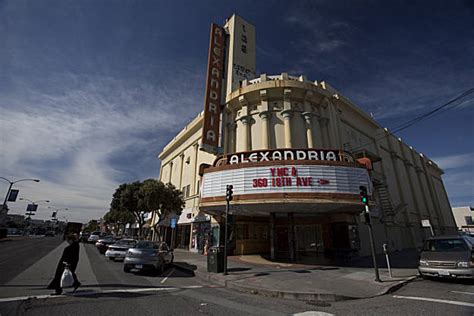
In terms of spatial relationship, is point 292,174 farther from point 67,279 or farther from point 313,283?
point 67,279

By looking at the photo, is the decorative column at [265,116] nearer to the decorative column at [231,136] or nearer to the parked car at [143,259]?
the decorative column at [231,136]

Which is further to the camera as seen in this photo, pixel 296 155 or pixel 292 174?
pixel 296 155

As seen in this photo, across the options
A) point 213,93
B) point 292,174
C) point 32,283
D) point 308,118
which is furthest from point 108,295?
point 308,118

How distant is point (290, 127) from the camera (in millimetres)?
21297

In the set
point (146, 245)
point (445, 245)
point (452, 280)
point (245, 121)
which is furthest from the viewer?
point (245, 121)

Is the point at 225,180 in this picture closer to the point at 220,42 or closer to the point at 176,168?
the point at 220,42

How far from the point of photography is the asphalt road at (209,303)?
598 cm

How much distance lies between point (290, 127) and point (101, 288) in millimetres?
17929

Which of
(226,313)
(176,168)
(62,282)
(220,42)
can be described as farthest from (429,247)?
(176,168)

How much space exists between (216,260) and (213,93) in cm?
1595

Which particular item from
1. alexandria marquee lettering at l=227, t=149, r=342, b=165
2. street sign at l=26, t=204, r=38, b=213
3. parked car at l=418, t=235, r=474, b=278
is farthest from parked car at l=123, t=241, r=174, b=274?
street sign at l=26, t=204, r=38, b=213

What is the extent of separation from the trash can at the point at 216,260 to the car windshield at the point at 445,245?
1028 centimetres

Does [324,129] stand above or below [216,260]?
above

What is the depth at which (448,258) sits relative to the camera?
10000mm
